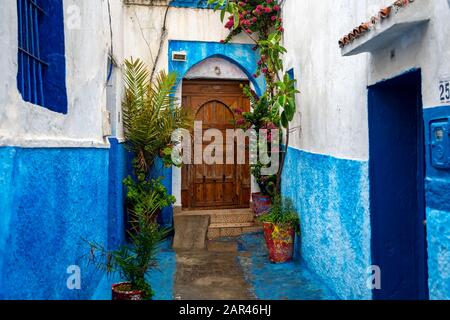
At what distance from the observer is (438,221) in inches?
105

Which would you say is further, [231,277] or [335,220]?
[231,277]

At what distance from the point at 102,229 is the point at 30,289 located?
7.84 feet

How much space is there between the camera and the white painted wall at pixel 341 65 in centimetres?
271

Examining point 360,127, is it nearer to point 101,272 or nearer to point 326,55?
point 326,55

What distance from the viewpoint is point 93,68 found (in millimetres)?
4836

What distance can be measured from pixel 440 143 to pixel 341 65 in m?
1.88

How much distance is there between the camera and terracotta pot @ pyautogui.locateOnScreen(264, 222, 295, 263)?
5887mm

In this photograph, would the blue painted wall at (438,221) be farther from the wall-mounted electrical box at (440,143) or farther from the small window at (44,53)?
the small window at (44,53)

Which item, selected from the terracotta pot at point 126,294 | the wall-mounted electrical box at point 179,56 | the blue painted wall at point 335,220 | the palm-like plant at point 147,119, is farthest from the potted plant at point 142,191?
the terracotta pot at point 126,294

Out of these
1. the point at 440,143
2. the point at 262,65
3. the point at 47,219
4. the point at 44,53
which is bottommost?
→ the point at 47,219

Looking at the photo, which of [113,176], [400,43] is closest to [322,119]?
[400,43]

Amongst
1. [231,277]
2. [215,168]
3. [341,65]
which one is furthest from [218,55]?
[231,277]

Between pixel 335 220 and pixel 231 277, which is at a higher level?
pixel 335 220

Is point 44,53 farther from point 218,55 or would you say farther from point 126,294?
point 218,55
